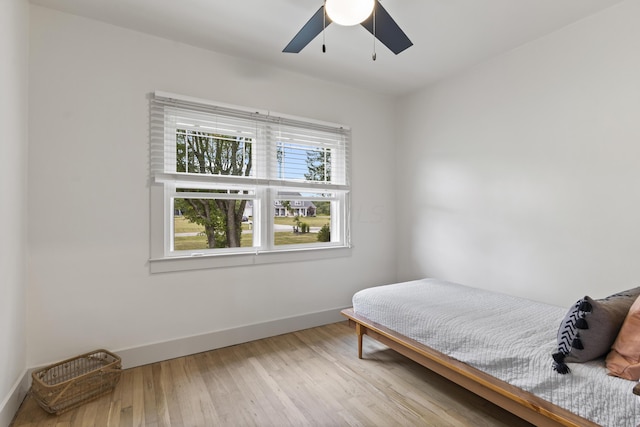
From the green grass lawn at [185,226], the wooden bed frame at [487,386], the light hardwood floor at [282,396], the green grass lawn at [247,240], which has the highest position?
the green grass lawn at [185,226]

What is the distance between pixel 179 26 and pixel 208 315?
2.37 m

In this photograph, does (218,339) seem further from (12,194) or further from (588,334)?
(588,334)

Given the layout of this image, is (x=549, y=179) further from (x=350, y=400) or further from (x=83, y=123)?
(x=83, y=123)

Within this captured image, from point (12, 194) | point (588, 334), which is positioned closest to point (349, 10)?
point (588, 334)

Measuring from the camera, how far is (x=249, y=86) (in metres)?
3.01

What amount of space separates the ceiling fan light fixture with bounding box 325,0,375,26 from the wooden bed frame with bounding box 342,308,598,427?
2032 mm

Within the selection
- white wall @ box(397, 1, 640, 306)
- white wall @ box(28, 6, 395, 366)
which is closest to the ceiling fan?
white wall @ box(28, 6, 395, 366)

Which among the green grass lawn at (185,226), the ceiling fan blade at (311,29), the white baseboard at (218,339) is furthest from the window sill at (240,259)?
the ceiling fan blade at (311,29)

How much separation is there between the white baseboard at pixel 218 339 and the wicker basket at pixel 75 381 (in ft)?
0.60

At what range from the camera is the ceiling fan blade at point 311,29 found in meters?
1.82

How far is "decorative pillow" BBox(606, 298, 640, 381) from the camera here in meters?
1.34

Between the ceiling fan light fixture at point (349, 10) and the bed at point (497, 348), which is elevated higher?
the ceiling fan light fixture at point (349, 10)

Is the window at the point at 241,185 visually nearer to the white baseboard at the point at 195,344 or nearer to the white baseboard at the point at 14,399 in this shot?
the white baseboard at the point at 195,344

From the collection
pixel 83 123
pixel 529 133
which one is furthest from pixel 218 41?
pixel 529 133
